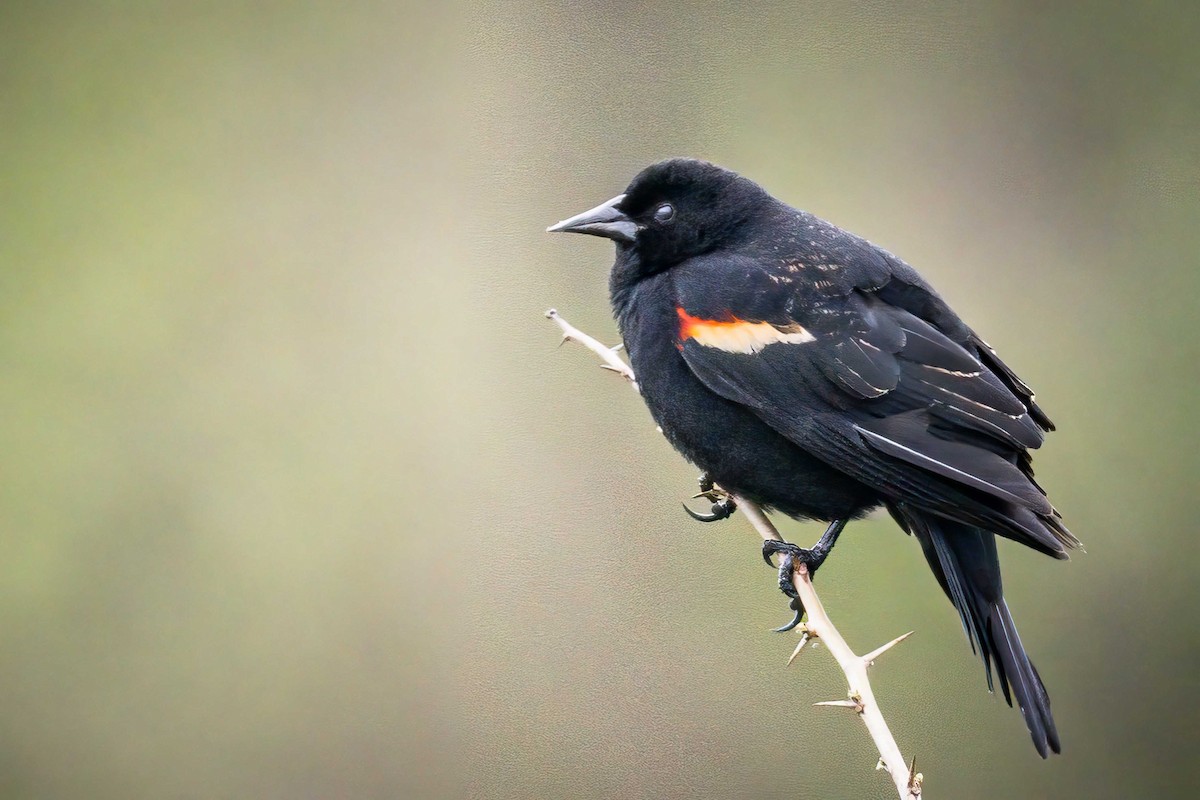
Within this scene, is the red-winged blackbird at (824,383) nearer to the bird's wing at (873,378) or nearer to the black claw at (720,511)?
the bird's wing at (873,378)

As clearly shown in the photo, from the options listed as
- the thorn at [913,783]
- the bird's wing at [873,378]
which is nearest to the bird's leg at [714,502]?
the bird's wing at [873,378]

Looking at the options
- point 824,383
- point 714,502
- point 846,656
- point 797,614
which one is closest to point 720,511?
point 714,502

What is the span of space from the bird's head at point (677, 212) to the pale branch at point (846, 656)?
0.31 m

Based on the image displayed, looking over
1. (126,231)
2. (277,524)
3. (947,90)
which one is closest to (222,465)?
(277,524)

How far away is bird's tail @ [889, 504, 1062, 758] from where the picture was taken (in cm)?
170

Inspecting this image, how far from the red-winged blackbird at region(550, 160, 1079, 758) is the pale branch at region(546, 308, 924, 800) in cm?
5

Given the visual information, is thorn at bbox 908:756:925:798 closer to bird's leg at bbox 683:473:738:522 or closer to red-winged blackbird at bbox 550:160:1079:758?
red-winged blackbird at bbox 550:160:1079:758

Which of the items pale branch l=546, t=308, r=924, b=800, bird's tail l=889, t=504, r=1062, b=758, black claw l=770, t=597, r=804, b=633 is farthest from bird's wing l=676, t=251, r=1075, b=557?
black claw l=770, t=597, r=804, b=633

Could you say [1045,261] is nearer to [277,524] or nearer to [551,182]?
[551,182]

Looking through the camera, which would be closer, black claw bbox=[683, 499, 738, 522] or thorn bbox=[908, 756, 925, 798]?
thorn bbox=[908, 756, 925, 798]

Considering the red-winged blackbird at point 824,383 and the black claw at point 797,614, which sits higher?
the red-winged blackbird at point 824,383

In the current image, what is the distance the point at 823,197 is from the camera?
10.5ft

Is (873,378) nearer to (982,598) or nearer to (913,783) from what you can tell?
(982,598)

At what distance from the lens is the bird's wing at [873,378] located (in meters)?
1.82
